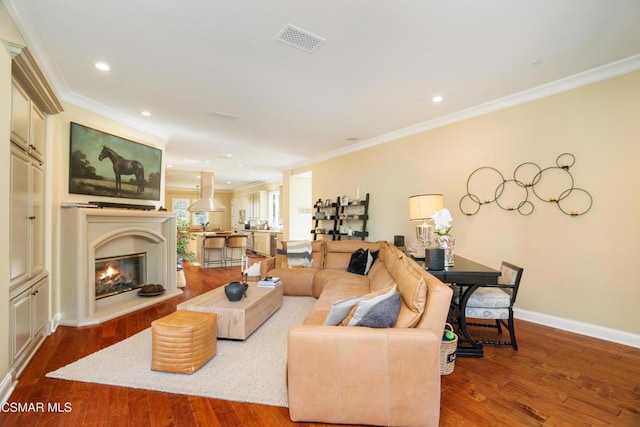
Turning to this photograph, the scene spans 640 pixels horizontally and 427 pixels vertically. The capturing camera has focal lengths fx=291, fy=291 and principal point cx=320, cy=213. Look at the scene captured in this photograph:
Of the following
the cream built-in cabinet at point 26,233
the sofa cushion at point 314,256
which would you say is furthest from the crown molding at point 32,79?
the sofa cushion at point 314,256

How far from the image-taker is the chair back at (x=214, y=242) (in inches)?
287

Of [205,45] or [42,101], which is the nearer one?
[205,45]

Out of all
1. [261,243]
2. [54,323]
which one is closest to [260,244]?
[261,243]

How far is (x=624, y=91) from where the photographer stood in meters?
2.85

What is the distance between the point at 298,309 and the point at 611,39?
4.12 metres

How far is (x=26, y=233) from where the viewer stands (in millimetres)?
2467

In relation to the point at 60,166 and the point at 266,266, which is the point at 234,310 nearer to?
the point at 266,266

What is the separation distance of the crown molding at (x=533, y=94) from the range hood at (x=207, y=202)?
4.51 metres

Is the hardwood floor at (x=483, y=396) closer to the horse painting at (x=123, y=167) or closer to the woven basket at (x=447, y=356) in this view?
the woven basket at (x=447, y=356)

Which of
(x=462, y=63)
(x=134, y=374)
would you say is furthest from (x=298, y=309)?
(x=462, y=63)

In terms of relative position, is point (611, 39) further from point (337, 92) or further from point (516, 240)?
point (337, 92)

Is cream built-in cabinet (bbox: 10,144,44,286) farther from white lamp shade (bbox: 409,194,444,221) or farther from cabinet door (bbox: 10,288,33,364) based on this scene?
white lamp shade (bbox: 409,194,444,221)

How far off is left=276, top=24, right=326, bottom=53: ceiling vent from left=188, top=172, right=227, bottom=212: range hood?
18.0 ft

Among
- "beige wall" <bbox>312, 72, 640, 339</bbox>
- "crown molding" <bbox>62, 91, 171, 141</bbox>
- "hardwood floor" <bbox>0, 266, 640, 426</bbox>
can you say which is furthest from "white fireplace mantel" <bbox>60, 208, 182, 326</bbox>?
"beige wall" <bbox>312, 72, 640, 339</bbox>
